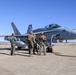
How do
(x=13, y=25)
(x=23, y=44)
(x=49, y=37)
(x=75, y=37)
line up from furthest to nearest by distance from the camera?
(x=13, y=25), (x=23, y=44), (x=49, y=37), (x=75, y=37)

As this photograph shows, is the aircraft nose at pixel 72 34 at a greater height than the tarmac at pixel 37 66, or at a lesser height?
greater

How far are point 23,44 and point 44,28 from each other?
3803mm

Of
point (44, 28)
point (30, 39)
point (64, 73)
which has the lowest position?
point (64, 73)

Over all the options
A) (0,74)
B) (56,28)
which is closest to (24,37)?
(56,28)

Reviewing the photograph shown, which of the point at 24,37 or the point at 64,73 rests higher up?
the point at 24,37

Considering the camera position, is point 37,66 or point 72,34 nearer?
point 37,66

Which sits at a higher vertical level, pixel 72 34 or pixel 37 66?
pixel 72 34

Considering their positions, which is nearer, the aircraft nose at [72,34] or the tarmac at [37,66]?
the tarmac at [37,66]

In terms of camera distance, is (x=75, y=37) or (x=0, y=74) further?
(x=75, y=37)

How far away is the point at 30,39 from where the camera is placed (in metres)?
14.4

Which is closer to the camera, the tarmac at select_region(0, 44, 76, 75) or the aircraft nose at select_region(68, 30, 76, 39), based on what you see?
the tarmac at select_region(0, 44, 76, 75)

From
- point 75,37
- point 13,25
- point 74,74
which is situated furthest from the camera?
point 13,25

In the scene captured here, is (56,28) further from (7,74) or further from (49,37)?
(7,74)

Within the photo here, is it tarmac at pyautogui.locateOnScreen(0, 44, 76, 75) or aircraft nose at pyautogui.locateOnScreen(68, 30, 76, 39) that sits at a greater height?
aircraft nose at pyautogui.locateOnScreen(68, 30, 76, 39)
